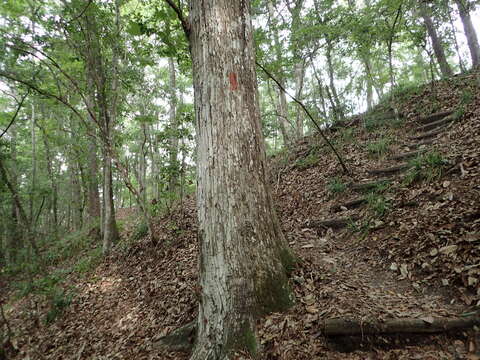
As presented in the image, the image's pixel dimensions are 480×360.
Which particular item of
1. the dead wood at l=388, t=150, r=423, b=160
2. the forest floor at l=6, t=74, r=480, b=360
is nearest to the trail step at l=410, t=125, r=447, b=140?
the forest floor at l=6, t=74, r=480, b=360

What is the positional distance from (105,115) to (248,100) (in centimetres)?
567

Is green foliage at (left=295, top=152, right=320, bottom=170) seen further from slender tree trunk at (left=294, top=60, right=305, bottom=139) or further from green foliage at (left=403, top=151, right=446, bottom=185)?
green foliage at (left=403, top=151, right=446, bottom=185)

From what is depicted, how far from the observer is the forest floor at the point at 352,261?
2238 mm

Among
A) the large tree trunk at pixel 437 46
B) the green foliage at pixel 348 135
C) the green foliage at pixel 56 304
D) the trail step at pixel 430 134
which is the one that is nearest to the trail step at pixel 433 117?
Answer: the trail step at pixel 430 134

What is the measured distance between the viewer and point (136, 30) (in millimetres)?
4801

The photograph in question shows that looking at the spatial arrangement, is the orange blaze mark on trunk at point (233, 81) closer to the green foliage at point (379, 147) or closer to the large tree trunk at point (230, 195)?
the large tree trunk at point (230, 195)

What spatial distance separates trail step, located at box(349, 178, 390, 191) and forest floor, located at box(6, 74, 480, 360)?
1.5 inches

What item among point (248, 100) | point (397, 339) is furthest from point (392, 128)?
point (397, 339)

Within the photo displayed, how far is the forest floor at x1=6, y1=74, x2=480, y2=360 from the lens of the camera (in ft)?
7.34

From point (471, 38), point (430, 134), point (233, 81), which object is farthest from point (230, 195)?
point (471, 38)

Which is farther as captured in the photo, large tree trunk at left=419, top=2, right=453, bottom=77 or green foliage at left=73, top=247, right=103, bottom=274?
large tree trunk at left=419, top=2, right=453, bottom=77

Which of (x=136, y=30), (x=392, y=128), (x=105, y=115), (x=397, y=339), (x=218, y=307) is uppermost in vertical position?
(x=136, y=30)

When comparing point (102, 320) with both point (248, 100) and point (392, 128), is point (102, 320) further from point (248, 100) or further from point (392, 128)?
point (392, 128)

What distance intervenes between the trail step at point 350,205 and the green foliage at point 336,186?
1.65 feet
